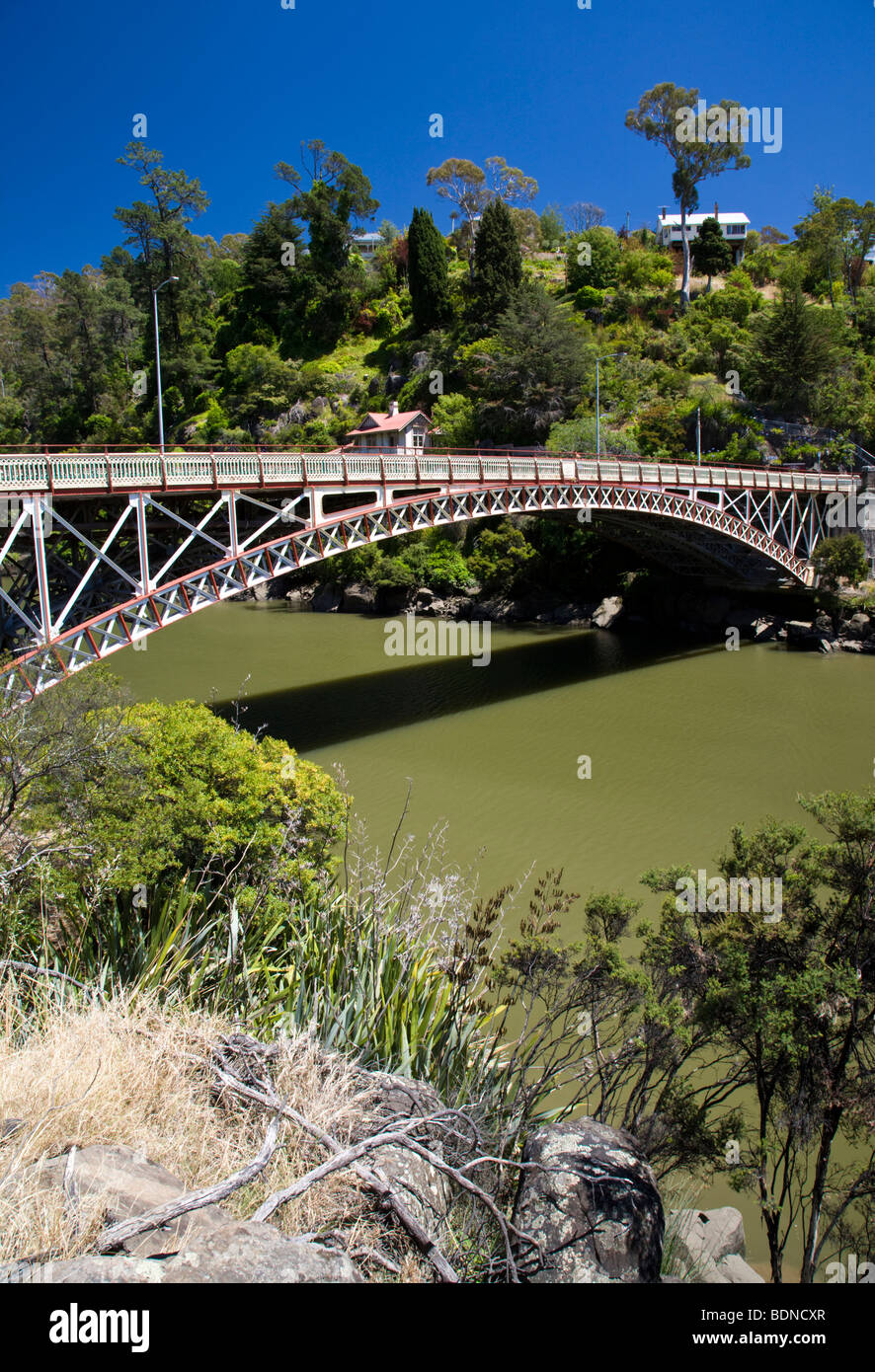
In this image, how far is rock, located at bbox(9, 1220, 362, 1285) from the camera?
102 inches

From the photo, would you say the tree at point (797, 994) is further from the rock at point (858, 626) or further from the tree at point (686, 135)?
the tree at point (686, 135)

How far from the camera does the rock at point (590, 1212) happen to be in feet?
13.0

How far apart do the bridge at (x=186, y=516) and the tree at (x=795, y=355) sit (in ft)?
58.0

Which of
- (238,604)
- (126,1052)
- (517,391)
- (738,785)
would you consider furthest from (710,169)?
(126,1052)

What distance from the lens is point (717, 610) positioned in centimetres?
3225

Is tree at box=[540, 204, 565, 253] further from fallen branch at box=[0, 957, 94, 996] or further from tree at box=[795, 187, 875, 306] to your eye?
fallen branch at box=[0, 957, 94, 996]

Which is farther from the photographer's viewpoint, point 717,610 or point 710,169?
point 710,169

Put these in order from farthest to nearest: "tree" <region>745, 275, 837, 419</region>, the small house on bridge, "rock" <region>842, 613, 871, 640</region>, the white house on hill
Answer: the white house on hill → the small house on bridge → "tree" <region>745, 275, 837, 419</region> → "rock" <region>842, 613, 871, 640</region>

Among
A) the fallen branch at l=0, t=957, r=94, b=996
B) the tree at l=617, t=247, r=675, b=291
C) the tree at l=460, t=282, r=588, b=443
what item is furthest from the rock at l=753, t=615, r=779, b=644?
the tree at l=617, t=247, r=675, b=291

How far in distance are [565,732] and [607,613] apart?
15567 mm

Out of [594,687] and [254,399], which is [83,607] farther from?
[254,399]

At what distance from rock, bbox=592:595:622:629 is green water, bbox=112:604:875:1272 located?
1.63 m

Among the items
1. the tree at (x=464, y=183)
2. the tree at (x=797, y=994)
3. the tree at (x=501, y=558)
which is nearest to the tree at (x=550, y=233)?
the tree at (x=464, y=183)
